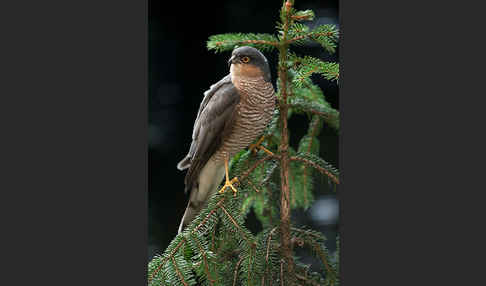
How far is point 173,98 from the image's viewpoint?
4.90 feet

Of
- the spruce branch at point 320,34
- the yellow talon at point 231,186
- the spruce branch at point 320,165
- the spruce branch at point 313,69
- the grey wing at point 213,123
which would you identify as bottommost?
the yellow talon at point 231,186

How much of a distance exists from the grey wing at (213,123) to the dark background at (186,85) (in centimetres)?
19

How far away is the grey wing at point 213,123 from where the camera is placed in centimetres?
122

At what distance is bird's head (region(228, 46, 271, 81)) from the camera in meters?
1.16

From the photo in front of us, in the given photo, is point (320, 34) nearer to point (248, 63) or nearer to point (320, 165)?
point (248, 63)

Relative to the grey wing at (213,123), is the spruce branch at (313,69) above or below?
above

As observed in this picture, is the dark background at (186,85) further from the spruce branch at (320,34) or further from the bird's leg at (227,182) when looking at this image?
the bird's leg at (227,182)

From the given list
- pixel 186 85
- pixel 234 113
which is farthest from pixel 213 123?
pixel 186 85

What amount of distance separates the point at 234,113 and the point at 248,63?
5.8 inches

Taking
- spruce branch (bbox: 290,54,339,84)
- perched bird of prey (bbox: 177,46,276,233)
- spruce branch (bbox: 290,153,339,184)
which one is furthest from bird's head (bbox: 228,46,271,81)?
spruce branch (bbox: 290,153,339,184)

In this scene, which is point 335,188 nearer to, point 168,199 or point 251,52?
point 251,52

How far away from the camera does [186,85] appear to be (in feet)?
4.88

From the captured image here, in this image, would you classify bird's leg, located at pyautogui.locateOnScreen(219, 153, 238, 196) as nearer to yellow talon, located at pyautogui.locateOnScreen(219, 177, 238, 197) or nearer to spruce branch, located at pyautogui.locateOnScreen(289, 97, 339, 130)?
yellow talon, located at pyautogui.locateOnScreen(219, 177, 238, 197)

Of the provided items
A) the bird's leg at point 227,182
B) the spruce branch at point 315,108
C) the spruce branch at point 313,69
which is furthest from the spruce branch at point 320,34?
the bird's leg at point 227,182
